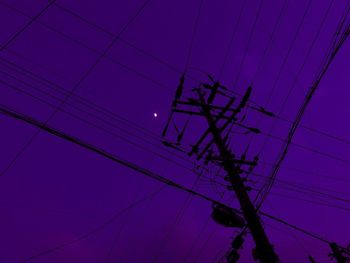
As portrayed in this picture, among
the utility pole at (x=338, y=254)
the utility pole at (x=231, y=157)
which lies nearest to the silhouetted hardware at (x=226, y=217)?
the utility pole at (x=231, y=157)

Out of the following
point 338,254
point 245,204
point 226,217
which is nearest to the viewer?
point 245,204

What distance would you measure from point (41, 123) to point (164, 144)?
16.4 feet

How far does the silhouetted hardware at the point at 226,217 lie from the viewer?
297 inches

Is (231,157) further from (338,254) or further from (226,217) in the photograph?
(338,254)

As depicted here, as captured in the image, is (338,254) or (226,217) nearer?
(226,217)

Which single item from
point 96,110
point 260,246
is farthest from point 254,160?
point 96,110

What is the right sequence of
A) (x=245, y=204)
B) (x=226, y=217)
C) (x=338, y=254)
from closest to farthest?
(x=245, y=204)
(x=226, y=217)
(x=338, y=254)

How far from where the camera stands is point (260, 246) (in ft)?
20.3

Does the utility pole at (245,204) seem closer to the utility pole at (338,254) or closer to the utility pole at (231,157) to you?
the utility pole at (231,157)

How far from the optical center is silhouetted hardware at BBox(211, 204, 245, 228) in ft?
24.8

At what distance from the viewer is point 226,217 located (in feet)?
25.1

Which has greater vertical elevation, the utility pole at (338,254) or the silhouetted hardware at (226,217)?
the utility pole at (338,254)

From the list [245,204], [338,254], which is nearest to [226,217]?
[245,204]

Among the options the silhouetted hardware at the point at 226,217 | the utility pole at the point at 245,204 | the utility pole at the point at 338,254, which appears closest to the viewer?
the utility pole at the point at 245,204
